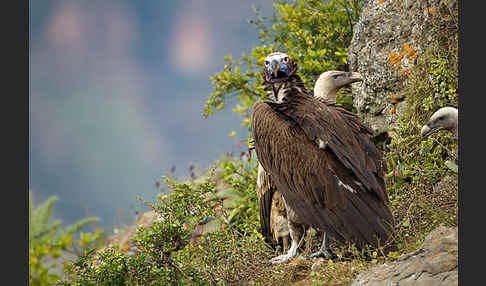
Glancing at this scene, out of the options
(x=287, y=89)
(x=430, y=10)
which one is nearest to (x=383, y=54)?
(x=430, y=10)

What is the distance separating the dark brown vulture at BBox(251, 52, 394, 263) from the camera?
13.0 feet

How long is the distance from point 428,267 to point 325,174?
1.22m

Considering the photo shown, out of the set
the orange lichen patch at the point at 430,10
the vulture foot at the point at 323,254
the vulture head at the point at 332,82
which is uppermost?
the orange lichen patch at the point at 430,10

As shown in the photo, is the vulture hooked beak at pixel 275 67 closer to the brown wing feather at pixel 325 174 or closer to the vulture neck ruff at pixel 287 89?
the vulture neck ruff at pixel 287 89

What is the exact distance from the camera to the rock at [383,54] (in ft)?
18.0

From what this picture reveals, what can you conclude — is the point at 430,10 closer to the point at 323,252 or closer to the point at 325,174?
the point at 325,174

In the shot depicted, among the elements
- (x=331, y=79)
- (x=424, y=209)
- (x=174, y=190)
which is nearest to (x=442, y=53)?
(x=331, y=79)

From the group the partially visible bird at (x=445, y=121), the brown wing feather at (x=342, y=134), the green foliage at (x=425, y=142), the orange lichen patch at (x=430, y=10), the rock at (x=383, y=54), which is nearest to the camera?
the partially visible bird at (x=445, y=121)

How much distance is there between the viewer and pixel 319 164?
4.09 m

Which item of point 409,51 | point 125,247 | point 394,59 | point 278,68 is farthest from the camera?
point 125,247

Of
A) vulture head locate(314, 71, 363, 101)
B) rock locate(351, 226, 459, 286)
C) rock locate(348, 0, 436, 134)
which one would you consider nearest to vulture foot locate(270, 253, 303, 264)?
rock locate(351, 226, 459, 286)

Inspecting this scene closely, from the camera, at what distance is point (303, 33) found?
6965 millimetres

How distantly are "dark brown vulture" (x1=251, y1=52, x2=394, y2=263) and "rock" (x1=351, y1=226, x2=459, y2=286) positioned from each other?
56 cm

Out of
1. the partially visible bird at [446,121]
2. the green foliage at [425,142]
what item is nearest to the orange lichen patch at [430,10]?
the green foliage at [425,142]
